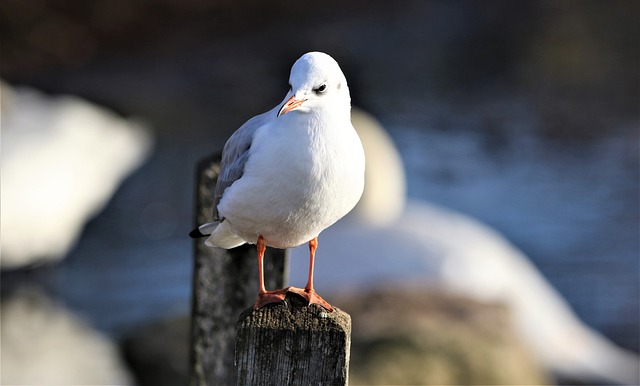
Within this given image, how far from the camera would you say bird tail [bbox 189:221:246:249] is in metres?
2.99

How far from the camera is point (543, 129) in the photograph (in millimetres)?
12641

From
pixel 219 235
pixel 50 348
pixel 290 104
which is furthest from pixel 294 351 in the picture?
pixel 50 348

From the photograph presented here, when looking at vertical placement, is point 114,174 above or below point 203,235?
above

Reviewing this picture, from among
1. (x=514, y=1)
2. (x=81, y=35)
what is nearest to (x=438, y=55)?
(x=514, y=1)

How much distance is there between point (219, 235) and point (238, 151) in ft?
0.98

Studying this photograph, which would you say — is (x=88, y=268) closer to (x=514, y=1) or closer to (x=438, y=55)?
(x=438, y=55)

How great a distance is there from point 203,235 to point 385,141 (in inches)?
188

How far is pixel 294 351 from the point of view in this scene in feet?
7.64

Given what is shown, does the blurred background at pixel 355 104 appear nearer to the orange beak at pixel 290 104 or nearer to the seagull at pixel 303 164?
the seagull at pixel 303 164

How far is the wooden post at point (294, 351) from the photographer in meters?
2.31

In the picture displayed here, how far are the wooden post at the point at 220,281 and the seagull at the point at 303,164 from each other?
0.60 metres

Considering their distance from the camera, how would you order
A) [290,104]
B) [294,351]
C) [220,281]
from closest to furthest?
[294,351]
[290,104]
[220,281]

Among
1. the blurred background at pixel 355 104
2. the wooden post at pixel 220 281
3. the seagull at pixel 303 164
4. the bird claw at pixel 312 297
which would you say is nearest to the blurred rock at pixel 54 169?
the blurred background at pixel 355 104

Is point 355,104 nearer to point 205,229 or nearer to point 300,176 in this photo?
point 205,229
